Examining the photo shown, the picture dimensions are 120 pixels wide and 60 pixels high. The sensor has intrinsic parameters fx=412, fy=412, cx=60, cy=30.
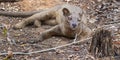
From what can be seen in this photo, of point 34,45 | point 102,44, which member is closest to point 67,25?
point 34,45

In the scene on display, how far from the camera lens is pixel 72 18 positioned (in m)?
7.87

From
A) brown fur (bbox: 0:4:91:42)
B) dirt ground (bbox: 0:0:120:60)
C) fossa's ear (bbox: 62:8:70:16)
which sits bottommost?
dirt ground (bbox: 0:0:120:60)

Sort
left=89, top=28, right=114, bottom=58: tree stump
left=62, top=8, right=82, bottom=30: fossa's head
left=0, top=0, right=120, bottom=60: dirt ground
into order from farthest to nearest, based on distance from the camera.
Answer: left=62, top=8, right=82, bottom=30: fossa's head
left=0, top=0, right=120, bottom=60: dirt ground
left=89, top=28, right=114, bottom=58: tree stump

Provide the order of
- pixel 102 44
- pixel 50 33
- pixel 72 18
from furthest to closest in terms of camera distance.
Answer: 1. pixel 50 33
2. pixel 72 18
3. pixel 102 44

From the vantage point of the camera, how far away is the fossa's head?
780cm

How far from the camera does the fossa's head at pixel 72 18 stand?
7805 millimetres

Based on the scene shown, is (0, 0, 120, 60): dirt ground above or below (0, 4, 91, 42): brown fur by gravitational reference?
below

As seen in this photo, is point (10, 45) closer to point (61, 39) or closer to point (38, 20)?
point (61, 39)

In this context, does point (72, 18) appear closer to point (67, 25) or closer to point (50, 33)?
point (67, 25)

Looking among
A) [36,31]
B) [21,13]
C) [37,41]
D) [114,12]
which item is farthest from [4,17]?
[114,12]

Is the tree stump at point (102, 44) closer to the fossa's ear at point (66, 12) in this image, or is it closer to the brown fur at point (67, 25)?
the brown fur at point (67, 25)

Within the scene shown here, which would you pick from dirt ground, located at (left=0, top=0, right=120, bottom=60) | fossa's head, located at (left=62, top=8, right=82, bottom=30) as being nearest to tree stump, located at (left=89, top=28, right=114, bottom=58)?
dirt ground, located at (left=0, top=0, right=120, bottom=60)

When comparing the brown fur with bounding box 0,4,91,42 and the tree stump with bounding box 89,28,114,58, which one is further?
the brown fur with bounding box 0,4,91,42

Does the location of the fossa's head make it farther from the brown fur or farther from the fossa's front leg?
the fossa's front leg
